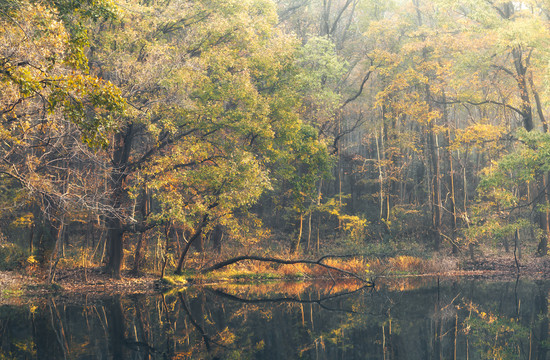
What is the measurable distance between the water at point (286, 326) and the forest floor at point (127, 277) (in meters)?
1.59

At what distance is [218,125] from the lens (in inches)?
771

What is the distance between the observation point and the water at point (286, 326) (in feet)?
28.5

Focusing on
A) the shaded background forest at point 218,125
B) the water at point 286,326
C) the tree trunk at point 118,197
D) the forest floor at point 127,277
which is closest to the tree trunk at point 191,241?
the shaded background forest at point 218,125

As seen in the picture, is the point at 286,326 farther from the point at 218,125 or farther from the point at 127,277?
the point at 127,277

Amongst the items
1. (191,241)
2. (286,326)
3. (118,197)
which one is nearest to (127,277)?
(191,241)

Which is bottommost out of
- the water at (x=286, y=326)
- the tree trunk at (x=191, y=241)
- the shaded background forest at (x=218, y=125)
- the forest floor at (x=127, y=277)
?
the water at (x=286, y=326)

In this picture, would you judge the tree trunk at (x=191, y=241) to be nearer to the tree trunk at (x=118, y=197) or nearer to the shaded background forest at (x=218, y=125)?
the shaded background forest at (x=218, y=125)

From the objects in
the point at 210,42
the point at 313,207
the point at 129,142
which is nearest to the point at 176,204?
the point at 129,142

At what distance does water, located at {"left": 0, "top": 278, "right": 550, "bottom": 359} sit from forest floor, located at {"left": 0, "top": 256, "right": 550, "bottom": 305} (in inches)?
62.5

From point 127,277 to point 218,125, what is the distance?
282 inches

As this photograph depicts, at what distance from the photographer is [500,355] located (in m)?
8.55

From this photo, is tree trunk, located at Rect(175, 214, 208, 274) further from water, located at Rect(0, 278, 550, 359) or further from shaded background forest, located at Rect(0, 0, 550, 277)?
water, located at Rect(0, 278, 550, 359)

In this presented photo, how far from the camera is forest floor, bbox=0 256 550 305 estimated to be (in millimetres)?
16828

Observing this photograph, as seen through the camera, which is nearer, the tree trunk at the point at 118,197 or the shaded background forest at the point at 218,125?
the shaded background forest at the point at 218,125
